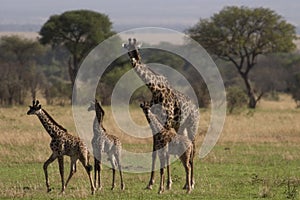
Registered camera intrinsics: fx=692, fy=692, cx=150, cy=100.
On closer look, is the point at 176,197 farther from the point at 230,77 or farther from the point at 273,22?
the point at 230,77

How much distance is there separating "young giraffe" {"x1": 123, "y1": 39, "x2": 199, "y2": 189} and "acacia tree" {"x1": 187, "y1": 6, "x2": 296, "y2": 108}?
1341 inches

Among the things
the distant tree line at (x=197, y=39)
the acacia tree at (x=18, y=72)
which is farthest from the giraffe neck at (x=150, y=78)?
the distant tree line at (x=197, y=39)

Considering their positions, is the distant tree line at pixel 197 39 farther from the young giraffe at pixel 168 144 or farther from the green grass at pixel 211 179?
the young giraffe at pixel 168 144

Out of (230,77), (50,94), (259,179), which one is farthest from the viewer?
(230,77)

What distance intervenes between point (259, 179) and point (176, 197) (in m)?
2.65

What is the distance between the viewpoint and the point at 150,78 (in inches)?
521

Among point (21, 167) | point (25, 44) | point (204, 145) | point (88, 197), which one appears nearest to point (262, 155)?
point (204, 145)

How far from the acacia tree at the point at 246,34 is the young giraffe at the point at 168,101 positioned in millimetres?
34064

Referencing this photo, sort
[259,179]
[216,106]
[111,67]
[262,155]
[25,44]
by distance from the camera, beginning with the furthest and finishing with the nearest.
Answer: [25,44]
[111,67]
[216,106]
[262,155]
[259,179]

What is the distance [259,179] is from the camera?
1347cm

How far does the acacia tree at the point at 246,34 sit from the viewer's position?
4759 centimetres

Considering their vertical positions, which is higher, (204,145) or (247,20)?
(247,20)

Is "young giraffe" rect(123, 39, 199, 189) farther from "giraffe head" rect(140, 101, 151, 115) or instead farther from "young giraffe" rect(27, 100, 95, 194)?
"young giraffe" rect(27, 100, 95, 194)

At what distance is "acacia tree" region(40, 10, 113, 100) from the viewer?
47.4m
